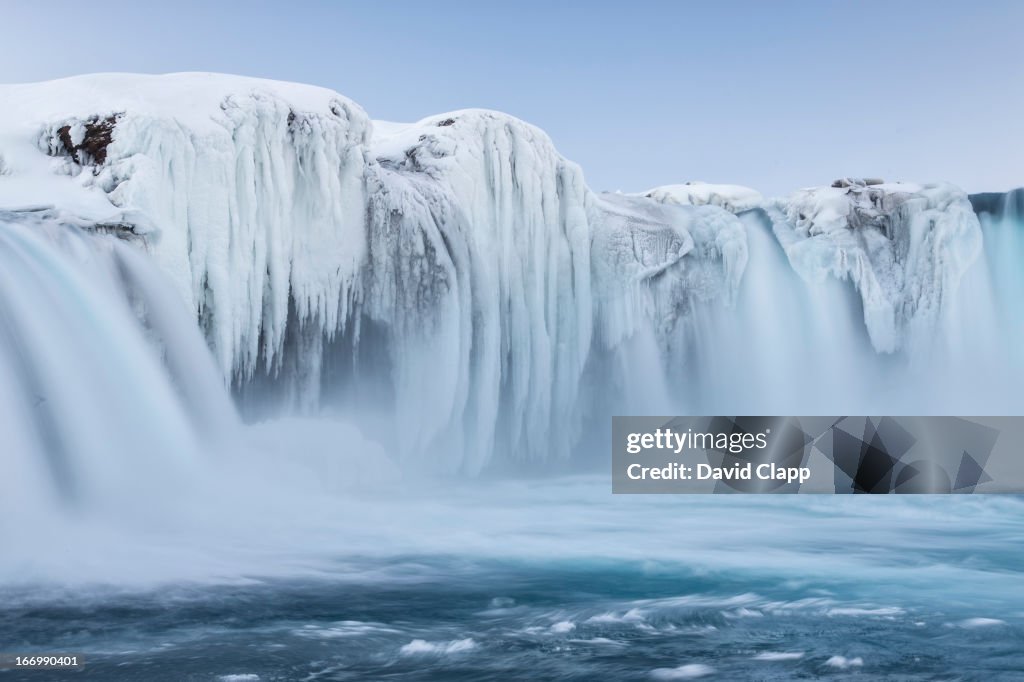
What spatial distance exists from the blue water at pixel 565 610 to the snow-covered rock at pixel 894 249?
26.6 feet

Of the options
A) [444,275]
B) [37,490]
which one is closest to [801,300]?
[444,275]

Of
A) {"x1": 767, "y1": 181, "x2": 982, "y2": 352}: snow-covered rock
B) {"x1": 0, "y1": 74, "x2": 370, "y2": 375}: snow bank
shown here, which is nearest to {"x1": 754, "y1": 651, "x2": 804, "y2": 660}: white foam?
{"x1": 0, "y1": 74, "x2": 370, "y2": 375}: snow bank

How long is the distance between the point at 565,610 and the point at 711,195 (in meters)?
15.1

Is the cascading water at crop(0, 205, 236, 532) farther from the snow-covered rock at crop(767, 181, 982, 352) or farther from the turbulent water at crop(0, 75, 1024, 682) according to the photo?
the snow-covered rock at crop(767, 181, 982, 352)

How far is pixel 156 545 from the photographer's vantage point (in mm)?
10148

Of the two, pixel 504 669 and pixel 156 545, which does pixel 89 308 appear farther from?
pixel 504 669

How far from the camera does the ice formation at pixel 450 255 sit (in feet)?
44.5

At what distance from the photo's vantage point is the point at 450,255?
54.0ft

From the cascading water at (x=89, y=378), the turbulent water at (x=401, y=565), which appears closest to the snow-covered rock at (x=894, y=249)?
the turbulent water at (x=401, y=565)

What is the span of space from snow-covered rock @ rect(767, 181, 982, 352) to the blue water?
812 cm

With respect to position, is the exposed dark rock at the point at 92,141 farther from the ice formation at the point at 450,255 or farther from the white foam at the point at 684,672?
the white foam at the point at 684,672

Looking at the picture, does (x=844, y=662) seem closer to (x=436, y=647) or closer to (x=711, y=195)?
(x=436, y=647)

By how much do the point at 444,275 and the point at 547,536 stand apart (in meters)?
5.38

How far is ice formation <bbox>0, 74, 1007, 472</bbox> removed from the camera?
44.5 feet
